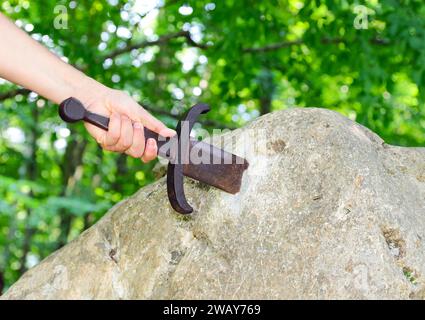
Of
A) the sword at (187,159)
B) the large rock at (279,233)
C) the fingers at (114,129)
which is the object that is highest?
the fingers at (114,129)

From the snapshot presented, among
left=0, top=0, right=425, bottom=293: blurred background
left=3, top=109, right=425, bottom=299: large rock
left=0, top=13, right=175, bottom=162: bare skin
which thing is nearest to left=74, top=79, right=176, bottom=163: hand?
left=0, top=13, right=175, bottom=162: bare skin

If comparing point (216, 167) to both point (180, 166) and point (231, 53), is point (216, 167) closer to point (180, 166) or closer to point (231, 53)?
point (180, 166)

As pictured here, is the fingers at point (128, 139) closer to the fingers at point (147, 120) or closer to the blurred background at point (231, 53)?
the fingers at point (147, 120)

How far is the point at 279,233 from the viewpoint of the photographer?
6.60 feet

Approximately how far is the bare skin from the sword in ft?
0.14

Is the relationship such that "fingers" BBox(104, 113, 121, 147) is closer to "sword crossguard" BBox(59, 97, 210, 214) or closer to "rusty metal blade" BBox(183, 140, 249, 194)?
"sword crossguard" BBox(59, 97, 210, 214)

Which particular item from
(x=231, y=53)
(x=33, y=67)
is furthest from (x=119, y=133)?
(x=231, y=53)

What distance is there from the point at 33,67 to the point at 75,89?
0.16 m

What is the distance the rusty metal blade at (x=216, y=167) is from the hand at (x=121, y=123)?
11 cm

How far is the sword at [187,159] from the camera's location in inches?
77.7

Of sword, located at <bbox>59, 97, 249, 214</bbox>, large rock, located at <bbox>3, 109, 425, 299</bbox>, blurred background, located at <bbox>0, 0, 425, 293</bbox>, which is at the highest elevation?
sword, located at <bbox>59, 97, 249, 214</bbox>

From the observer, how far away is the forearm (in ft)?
6.61

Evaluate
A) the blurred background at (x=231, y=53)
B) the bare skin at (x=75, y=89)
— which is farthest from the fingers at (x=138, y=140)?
the blurred background at (x=231, y=53)

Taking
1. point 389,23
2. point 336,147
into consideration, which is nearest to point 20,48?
point 336,147
